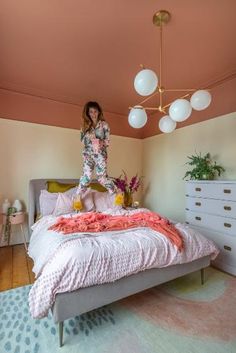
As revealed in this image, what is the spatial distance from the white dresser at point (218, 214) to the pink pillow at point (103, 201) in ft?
3.66

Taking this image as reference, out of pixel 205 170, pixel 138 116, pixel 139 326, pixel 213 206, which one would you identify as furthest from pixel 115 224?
pixel 205 170

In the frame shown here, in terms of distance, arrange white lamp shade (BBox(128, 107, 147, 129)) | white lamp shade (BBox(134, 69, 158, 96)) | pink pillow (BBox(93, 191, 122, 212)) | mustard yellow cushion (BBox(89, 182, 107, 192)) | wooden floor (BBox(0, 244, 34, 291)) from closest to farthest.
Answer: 1. white lamp shade (BBox(134, 69, 158, 96))
2. white lamp shade (BBox(128, 107, 147, 129))
3. wooden floor (BBox(0, 244, 34, 291))
4. pink pillow (BBox(93, 191, 122, 212))
5. mustard yellow cushion (BBox(89, 182, 107, 192))

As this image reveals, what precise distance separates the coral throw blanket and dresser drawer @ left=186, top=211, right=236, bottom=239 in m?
0.88

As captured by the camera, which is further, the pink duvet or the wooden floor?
the wooden floor

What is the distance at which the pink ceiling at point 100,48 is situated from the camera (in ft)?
5.64

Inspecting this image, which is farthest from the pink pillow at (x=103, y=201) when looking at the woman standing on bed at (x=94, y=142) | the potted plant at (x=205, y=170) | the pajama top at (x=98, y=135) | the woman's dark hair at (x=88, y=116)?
the potted plant at (x=205, y=170)

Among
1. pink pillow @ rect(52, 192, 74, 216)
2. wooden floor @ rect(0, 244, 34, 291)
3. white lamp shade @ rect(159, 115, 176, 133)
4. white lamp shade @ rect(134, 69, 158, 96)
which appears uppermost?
white lamp shade @ rect(134, 69, 158, 96)

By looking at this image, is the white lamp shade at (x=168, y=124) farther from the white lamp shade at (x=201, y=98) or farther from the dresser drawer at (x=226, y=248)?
the dresser drawer at (x=226, y=248)

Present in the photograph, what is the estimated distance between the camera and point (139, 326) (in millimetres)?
1535

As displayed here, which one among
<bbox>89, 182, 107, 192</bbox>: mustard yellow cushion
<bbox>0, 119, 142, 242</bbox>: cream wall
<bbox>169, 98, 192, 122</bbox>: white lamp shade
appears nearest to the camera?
<bbox>169, 98, 192, 122</bbox>: white lamp shade

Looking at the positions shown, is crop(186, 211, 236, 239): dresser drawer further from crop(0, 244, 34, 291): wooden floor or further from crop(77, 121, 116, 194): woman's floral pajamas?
crop(0, 244, 34, 291): wooden floor

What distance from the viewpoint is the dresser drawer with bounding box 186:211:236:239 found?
2393 millimetres

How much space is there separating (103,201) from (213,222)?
62.3 inches

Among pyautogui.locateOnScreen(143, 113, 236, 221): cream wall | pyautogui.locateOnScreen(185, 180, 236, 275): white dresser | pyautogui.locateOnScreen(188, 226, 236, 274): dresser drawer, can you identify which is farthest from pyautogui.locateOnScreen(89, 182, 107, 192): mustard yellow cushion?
pyautogui.locateOnScreen(188, 226, 236, 274): dresser drawer
